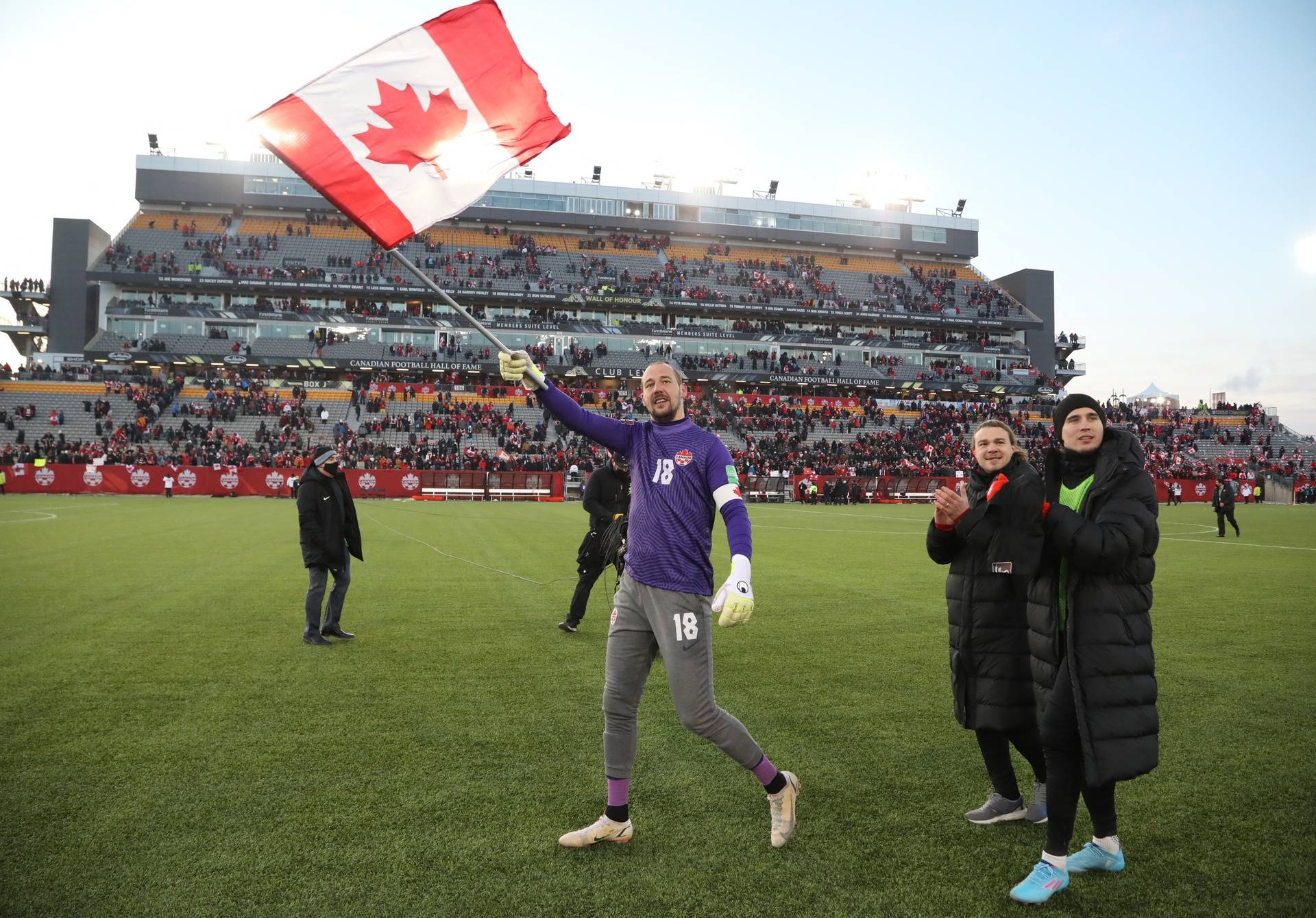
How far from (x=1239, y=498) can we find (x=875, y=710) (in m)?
53.3

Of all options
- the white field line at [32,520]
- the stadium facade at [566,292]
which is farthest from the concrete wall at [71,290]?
the white field line at [32,520]

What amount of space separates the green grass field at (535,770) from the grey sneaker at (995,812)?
0.07m

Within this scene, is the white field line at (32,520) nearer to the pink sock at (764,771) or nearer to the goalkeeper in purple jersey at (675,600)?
the goalkeeper in purple jersey at (675,600)

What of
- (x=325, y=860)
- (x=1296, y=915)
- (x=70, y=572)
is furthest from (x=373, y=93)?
(x=70, y=572)

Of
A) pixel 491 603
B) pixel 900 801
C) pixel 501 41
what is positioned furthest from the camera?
pixel 491 603

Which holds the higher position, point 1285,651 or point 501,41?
point 501,41

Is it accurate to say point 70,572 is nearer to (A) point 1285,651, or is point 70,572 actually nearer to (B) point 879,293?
(A) point 1285,651

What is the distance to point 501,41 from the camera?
566 cm

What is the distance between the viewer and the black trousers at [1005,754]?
4.20m

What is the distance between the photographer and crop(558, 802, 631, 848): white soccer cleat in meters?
3.90

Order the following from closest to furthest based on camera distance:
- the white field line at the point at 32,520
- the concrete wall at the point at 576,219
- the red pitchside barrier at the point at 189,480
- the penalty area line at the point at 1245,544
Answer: the penalty area line at the point at 1245,544 → the white field line at the point at 32,520 → the red pitchside barrier at the point at 189,480 → the concrete wall at the point at 576,219

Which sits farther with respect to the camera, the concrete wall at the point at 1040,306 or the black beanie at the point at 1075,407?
the concrete wall at the point at 1040,306

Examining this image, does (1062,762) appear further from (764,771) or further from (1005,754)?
(764,771)

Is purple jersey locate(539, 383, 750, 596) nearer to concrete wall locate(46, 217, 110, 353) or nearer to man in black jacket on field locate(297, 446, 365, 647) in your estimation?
man in black jacket on field locate(297, 446, 365, 647)
